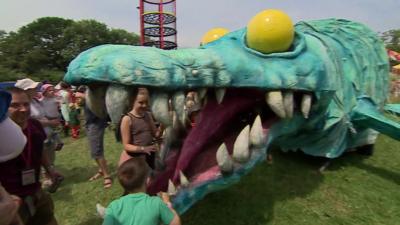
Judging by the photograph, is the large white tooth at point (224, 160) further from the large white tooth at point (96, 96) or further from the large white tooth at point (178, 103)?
the large white tooth at point (96, 96)

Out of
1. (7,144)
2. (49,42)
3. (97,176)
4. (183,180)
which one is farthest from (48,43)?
(7,144)

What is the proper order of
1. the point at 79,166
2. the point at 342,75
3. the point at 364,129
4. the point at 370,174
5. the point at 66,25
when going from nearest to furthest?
the point at 342,75, the point at 370,174, the point at 364,129, the point at 79,166, the point at 66,25

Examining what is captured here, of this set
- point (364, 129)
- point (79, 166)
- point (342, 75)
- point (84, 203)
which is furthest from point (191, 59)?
point (79, 166)

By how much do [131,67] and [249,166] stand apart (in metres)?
1.23

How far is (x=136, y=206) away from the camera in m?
2.34

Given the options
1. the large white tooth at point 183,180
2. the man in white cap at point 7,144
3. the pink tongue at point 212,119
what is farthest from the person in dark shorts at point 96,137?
the man in white cap at point 7,144

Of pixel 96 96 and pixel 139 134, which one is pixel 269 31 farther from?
pixel 139 134

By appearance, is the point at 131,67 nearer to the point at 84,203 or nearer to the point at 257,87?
the point at 257,87

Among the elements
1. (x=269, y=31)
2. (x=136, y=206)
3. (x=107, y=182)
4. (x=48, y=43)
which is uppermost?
(x=269, y=31)

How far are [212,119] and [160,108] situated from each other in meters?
1.09

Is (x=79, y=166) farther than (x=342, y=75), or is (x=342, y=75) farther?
(x=79, y=166)

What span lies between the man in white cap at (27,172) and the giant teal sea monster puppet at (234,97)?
2.41 ft

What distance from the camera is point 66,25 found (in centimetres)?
5491

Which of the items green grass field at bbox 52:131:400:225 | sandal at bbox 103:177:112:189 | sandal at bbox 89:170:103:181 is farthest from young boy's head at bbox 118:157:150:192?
sandal at bbox 89:170:103:181
